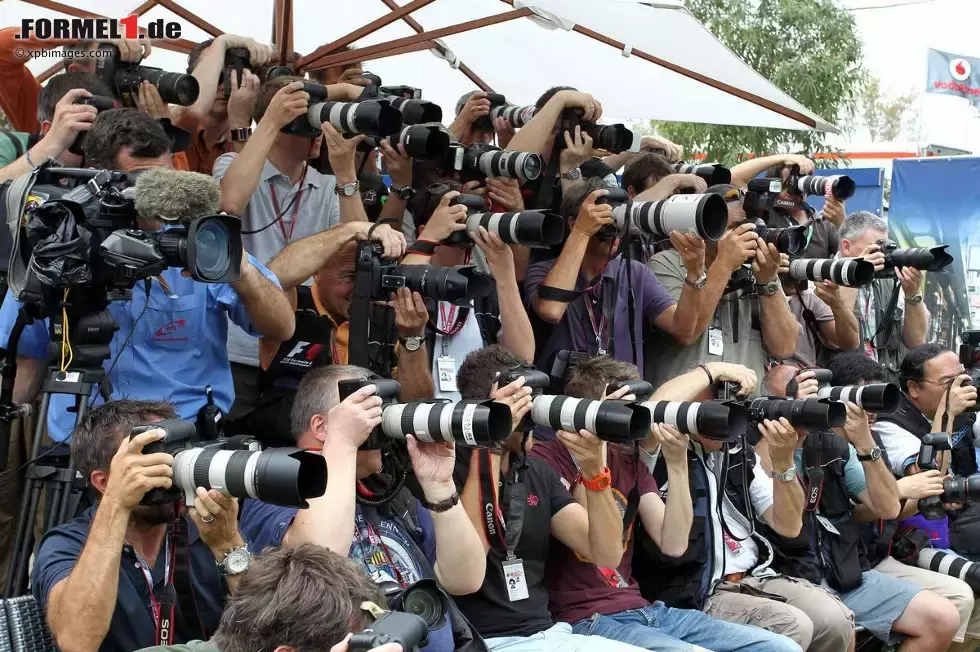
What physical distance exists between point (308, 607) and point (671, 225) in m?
2.75

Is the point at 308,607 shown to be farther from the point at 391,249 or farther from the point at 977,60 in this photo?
the point at 977,60

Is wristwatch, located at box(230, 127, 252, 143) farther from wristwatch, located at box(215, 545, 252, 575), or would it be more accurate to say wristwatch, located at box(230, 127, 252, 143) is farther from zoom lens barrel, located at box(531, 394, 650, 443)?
wristwatch, located at box(215, 545, 252, 575)

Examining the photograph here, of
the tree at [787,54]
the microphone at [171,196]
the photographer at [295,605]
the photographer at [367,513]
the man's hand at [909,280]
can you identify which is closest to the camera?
the photographer at [295,605]

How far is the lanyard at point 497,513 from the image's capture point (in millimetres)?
3654

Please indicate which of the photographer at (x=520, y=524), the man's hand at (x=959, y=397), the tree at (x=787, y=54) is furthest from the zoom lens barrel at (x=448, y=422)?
the tree at (x=787, y=54)

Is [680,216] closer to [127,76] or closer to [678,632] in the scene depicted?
[678,632]

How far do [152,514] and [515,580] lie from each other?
4.03ft

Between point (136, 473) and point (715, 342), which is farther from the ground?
point (136, 473)

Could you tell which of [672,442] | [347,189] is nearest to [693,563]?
[672,442]

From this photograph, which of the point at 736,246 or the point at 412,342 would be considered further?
the point at 736,246

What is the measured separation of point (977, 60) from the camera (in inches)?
595

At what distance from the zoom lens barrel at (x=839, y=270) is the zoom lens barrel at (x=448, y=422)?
2.75m

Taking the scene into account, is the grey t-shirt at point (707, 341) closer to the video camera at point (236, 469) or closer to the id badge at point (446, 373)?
the id badge at point (446, 373)

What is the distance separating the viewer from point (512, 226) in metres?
4.20
